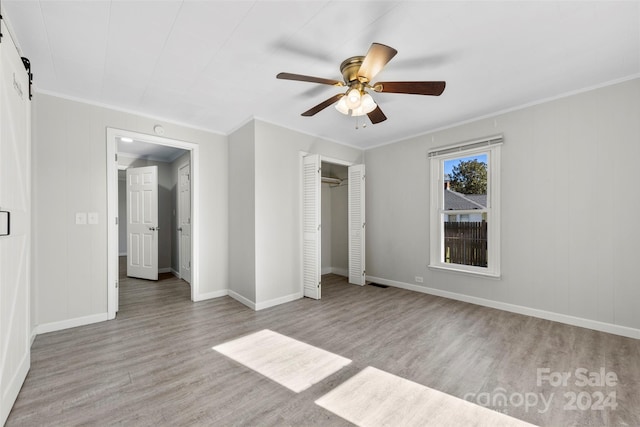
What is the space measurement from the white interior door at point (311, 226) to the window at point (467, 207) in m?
1.79

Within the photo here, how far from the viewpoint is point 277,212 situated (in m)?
3.84

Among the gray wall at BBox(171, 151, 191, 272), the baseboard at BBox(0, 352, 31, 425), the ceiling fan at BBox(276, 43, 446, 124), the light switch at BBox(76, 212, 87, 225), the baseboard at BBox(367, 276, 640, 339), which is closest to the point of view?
the baseboard at BBox(0, 352, 31, 425)

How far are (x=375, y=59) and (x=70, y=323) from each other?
4.03 meters

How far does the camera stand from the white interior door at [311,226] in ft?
13.1

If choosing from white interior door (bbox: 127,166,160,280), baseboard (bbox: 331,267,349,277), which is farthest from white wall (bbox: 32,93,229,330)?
baseboard (bbox: 331,267,349,277)

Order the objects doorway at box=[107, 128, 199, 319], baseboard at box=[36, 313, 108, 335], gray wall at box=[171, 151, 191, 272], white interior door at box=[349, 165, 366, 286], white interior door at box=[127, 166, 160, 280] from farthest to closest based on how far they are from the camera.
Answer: gray wall at box=[171, 151, 191, 272]
white interior door at box=[127, 166, 160, 280]
white interior door at box=[349, 165, 366, 286]
doorway at box=[107, 128, 199, 319]
baseboard at box=[36, 313, 108, 335]

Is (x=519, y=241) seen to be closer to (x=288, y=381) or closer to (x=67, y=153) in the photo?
(x=288, y=381)

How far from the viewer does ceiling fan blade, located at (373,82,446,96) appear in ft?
6.75

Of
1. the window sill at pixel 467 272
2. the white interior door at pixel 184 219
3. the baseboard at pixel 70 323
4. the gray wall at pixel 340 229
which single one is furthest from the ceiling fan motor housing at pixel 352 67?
the baseboard at pixel 70 323

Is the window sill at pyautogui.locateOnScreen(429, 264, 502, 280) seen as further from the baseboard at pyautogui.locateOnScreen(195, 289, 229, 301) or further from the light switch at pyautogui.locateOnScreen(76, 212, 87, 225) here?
the light switch at pyautogui.locateOnScreen(76, 212, 87, 225)

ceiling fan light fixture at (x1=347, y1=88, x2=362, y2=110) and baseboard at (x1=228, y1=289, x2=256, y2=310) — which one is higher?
ceiling fan light fixture at (x1=347, y1=88, x2=362, y2=110)

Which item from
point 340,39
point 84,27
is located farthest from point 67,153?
point 340,39

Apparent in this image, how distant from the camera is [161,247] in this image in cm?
598

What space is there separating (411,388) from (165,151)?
5601 millimetres
